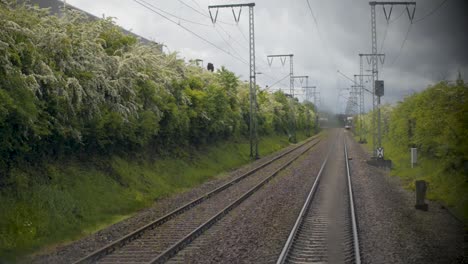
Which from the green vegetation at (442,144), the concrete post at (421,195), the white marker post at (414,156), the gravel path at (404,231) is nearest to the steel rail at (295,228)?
the gravel path at (404,231)

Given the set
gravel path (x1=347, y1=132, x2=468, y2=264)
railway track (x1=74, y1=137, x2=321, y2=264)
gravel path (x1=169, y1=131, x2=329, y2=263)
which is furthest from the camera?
railway track (x1=74, y1=137, x2=321, y2=264)

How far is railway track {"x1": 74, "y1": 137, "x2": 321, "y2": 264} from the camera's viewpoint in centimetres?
1110

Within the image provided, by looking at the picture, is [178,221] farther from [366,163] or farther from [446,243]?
[366,163]

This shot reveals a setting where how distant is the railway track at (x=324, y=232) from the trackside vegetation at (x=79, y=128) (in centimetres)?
640

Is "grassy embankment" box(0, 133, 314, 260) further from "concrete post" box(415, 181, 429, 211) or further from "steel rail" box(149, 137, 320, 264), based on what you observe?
"concrete post" box(415, 181, 429, 211)

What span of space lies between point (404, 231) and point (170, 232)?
6575 mm

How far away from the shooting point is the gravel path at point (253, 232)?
11.0 meters

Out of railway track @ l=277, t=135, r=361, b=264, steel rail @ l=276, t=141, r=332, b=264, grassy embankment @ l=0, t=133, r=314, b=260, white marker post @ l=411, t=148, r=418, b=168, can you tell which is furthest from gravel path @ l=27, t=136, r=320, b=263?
white marker post @ l=411, t=148, r=418, b=168

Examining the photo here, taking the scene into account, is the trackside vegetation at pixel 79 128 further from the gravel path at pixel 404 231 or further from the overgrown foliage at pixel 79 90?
the gravel path at pixel 404 231

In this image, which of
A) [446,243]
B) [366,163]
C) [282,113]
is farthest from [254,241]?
[282,113]

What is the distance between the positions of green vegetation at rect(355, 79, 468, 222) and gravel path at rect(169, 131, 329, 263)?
5500mm

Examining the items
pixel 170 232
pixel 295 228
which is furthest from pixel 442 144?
pixel 170 232

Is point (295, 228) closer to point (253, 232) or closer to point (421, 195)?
Result: point (253, 232)

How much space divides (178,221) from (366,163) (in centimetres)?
2427
